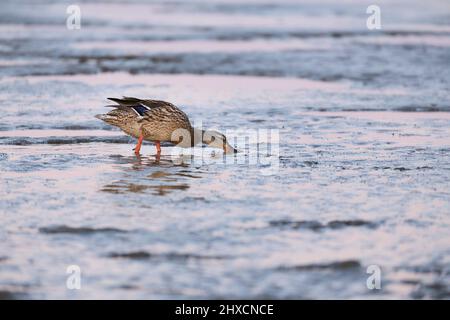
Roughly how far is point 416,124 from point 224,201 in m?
4.56

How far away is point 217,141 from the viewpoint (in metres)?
10.6

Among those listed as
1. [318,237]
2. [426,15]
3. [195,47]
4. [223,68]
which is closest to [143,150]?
[318,237]

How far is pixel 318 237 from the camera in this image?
24.0ft

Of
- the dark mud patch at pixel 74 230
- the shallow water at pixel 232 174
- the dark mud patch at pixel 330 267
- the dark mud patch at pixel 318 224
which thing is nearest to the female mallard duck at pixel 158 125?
the shallow water at pixel 232 174

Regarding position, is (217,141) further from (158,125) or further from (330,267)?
(330,267)

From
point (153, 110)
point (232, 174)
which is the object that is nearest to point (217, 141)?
point (153, 110)

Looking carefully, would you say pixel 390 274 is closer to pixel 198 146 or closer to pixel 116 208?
pixel 116 208

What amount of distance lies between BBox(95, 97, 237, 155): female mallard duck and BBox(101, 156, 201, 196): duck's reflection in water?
269mm

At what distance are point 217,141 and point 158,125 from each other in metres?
0.65

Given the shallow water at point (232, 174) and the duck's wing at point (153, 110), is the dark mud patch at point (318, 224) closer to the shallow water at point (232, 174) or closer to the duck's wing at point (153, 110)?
the shallow water at point (232, 174)

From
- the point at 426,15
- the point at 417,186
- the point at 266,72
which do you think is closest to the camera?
the point at 417,186

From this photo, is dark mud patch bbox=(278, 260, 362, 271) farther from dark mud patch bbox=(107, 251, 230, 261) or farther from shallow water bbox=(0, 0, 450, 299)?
dark mud patch bbox=(107, 251, 230, 261)

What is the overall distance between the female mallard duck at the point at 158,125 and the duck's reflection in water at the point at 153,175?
27 centimetres
